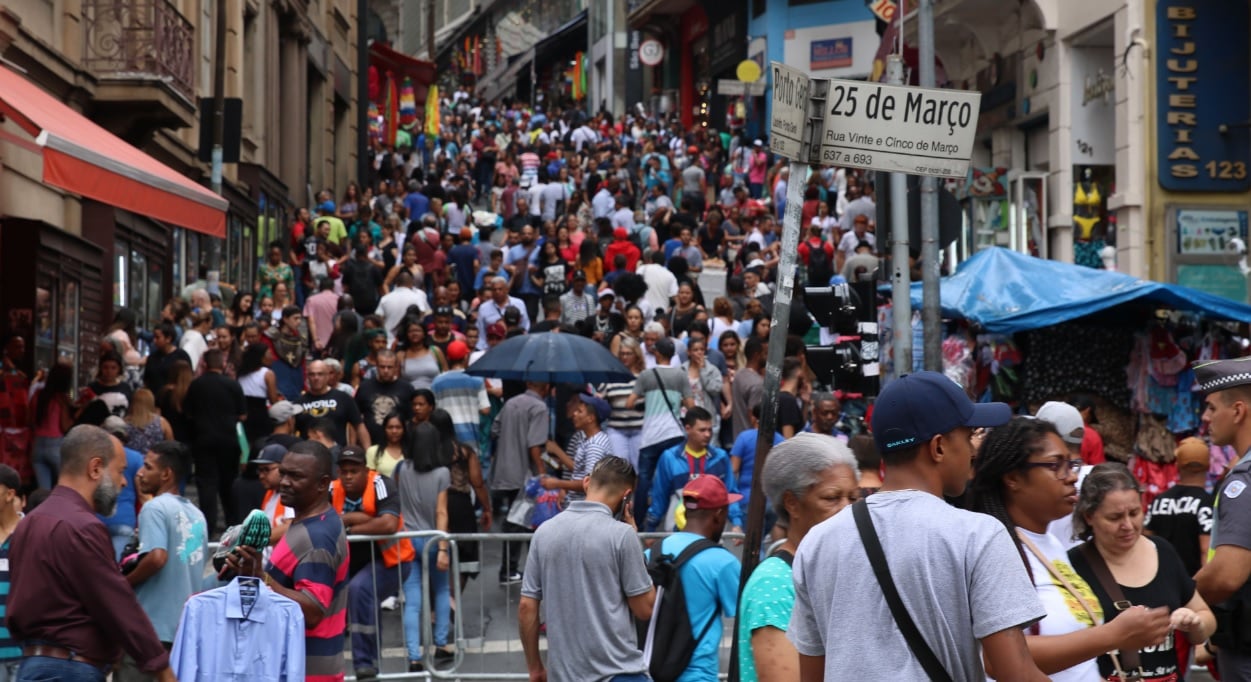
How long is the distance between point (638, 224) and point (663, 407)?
1463cm

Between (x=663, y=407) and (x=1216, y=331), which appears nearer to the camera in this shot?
(x=663, y=407)

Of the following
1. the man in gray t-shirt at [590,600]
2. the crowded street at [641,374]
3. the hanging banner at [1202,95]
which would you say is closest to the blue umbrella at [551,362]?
the crowded street at [641,374]

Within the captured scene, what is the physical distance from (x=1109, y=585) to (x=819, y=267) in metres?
17.9

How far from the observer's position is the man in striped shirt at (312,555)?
23.7 feet

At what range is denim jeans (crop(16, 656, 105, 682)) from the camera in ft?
22.4

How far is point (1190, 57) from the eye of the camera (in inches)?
878

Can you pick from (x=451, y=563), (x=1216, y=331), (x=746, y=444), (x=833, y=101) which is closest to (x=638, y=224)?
(x=1216, y=331)

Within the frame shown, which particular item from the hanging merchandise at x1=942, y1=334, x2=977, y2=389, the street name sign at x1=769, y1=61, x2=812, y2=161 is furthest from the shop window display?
the street name sign at x1=769, y1=61, x2=812, y2=161

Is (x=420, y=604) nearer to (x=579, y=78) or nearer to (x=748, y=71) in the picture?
(x=748, y=71)

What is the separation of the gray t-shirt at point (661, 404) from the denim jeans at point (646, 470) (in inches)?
1.6

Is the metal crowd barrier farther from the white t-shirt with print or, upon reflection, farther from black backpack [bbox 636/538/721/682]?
the white t-shirt with print

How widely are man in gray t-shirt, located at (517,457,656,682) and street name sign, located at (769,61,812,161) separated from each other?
75.0 inches

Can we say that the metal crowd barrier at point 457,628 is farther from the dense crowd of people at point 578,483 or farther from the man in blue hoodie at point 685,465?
the man in blue hoodie at point 685,465

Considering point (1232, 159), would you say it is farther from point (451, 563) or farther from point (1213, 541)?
point (1213, 541)
